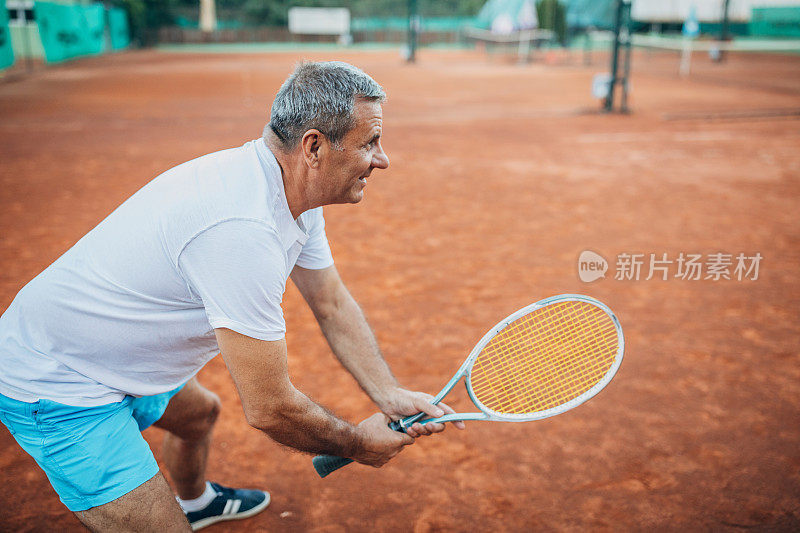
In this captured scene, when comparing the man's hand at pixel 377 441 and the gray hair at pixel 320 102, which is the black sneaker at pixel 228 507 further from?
the gray hair at pixel 320 102

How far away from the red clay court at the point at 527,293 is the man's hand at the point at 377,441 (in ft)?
2.42

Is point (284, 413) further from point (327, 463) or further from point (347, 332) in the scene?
point (347, 332)

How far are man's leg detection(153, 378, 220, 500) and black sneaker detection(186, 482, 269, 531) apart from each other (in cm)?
8

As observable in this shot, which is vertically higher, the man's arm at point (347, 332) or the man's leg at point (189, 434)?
the man's arm at point (347, 332)

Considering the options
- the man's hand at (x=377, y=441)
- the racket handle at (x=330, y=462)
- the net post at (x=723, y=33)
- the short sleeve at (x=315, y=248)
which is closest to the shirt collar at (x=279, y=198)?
the short sleeve at (x=315, y=248)

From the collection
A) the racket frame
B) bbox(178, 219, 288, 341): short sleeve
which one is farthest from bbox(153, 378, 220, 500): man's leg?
bbox(178, 219, 288, 341): short sleeve

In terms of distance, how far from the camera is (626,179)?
348 inches

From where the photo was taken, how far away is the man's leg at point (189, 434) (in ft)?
8.40

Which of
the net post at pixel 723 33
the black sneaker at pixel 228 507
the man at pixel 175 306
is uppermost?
the net post at pixel 723 33

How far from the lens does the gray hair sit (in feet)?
6.18

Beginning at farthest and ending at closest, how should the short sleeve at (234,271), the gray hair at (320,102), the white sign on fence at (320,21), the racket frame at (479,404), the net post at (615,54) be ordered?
the white sign on fence at (320,21) < the net post at (615,54) < the racket frame at (479,404) < the gray hair at (320,102) < the short sleeve at (234,271)

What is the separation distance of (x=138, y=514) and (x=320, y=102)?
50.9 inches

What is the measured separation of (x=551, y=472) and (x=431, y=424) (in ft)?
3.71

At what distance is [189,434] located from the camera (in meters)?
2.69
